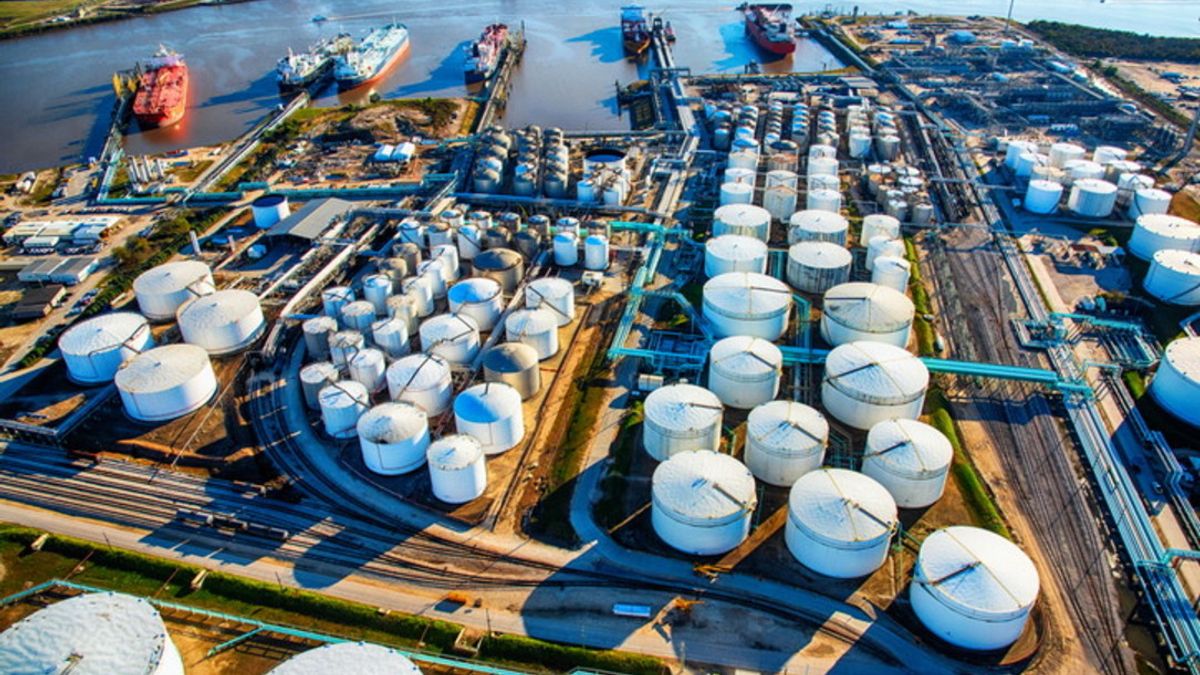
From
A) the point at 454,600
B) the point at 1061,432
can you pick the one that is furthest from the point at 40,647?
the point at 1061,432

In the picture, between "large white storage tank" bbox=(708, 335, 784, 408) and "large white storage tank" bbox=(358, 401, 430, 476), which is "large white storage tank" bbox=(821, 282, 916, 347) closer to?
"large white storage tank" bbox=(708, 335, 784, 408)

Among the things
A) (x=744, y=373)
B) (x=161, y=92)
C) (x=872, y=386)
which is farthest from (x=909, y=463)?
(x=161, y=92)

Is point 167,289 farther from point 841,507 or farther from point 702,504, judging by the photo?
point 841,507

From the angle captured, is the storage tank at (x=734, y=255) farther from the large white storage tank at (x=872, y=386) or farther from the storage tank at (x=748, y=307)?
the large white storage tank at (x=872, y=386)

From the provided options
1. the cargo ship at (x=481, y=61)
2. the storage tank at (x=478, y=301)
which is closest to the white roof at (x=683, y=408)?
the storage tank at (x=478, y=301)

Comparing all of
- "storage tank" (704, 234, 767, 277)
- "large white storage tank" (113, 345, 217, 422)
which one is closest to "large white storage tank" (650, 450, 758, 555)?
"storage tank" (704, 234, 767, 277)

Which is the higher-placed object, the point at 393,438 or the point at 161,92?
the point at 161,92
